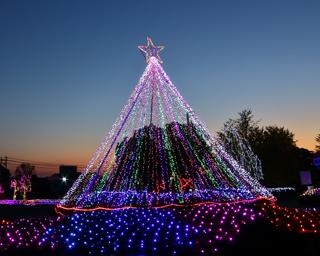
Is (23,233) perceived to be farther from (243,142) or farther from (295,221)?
(243,142)

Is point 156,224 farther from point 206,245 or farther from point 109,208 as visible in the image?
point 109,208

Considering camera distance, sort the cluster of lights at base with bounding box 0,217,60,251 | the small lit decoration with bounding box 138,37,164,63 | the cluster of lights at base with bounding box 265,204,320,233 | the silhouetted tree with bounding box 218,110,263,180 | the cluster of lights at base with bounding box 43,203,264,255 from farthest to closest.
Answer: the silhouetted tree with bounding box 218,110,263,180 → the small lit decoration with bounding box 138,37,164,63 → the cluster of lights at base with bounding box 0,217,60,251 → the cluster of lights at base with bounding box 265,204,320,233 → the cluster of lights at base with bounding box 43,203,264,255

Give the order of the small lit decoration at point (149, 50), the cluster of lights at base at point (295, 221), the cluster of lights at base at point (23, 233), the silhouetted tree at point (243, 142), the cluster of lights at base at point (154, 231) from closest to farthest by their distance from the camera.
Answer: the cluster of lights at base at point (154, 231)
the cluster of lights at base at point (295, 221)
the cluster of lights at base at point (23, 233)
the small lit decoration at point (149, 50)
the silhouetted tree at point (243, 142)

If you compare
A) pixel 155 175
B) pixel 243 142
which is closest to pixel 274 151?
pixel 243 142

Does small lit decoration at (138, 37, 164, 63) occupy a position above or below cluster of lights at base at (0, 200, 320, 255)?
above

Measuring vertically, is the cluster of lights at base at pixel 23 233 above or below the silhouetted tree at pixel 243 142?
below

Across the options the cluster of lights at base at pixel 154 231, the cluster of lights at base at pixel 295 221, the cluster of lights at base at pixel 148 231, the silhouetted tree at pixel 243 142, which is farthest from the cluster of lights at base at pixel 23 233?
the silhouetted tree at pixel 243 142

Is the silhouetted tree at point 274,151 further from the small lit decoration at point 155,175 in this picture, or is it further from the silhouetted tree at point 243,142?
the small lit decoration at point 155,175

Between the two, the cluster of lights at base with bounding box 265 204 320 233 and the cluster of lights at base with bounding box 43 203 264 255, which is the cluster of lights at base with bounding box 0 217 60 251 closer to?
the cluster of lights at base with bounding box 43 203 264 255

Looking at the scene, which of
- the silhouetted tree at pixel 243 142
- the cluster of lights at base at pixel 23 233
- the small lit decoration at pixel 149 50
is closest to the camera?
the cluster of lights at base at pixel 23 233

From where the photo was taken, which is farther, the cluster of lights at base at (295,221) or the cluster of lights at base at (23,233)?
the cluster of lights at base at (23,233)

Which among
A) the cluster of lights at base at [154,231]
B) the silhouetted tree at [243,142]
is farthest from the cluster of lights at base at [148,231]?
the silhouetted tree at [243,142]

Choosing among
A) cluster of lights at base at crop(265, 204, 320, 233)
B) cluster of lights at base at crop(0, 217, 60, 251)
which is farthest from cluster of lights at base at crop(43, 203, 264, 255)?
cluster of lights at base at crop(265, 204, 320, 233)

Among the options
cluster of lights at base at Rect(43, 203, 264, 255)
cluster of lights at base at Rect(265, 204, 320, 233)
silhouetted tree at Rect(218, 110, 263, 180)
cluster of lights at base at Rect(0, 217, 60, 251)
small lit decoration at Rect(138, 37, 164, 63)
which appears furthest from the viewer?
silhouetted tree at Rect(218, 110, 263, 180)
